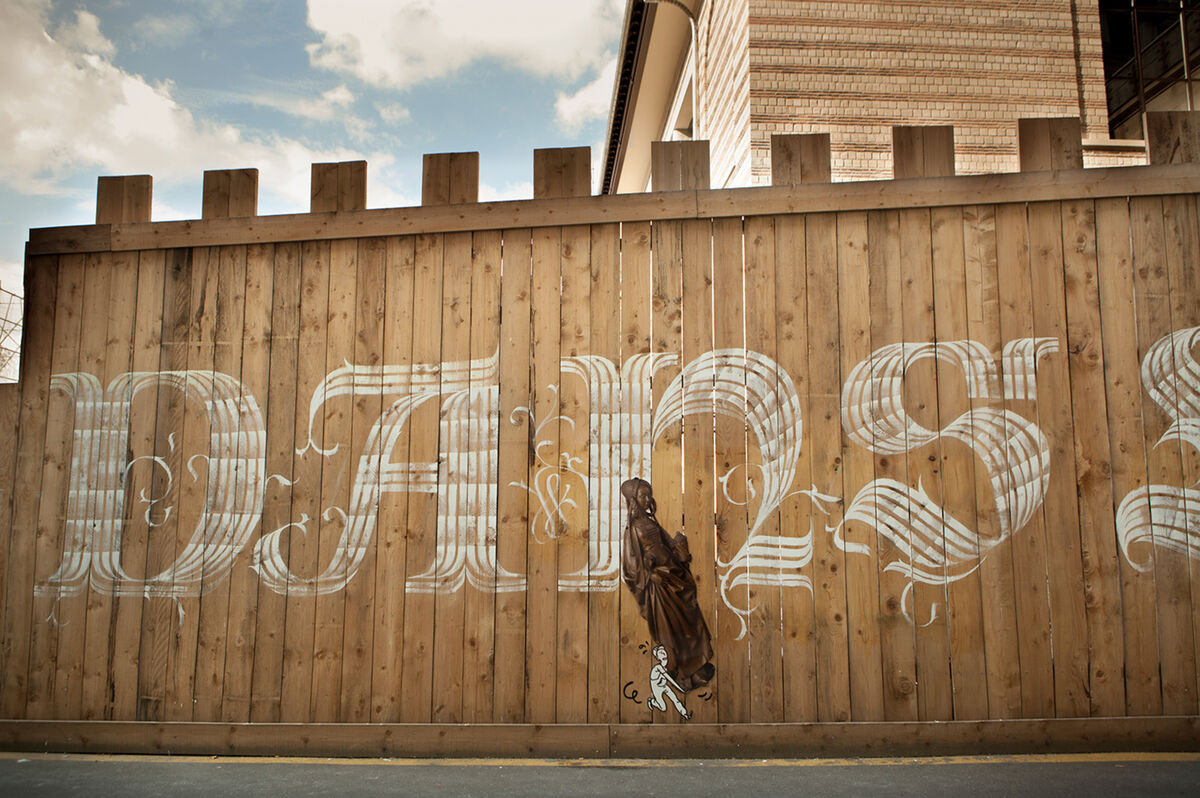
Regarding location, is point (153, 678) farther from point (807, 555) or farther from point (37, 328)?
point (807, 555)

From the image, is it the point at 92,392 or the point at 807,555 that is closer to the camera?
the point at 807,555

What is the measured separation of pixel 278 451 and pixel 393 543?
82 centimetres

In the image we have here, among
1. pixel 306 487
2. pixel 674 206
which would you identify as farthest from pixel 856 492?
pixel 306 487

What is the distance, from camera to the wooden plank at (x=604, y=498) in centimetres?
373

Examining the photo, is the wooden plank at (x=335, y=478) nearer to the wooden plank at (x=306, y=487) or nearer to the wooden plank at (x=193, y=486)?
the wooden plank at (x=306, y=487)

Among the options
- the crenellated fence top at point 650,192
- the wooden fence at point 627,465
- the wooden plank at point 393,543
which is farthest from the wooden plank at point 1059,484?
the wooden plank at point 393,543

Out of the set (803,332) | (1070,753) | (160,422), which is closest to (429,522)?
(160,422)

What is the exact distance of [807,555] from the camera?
12.2 ft

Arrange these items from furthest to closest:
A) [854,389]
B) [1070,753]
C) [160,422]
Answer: [160,422], [854,389], [1070,753]

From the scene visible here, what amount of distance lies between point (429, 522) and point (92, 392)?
210 centimetres

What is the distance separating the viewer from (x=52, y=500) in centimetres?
414

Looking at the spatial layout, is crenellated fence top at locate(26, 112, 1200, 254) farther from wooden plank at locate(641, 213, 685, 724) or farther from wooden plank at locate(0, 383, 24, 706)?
wooden plank at locate(0, 383, 24, 706)

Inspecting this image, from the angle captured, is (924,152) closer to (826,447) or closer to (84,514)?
(826,447)

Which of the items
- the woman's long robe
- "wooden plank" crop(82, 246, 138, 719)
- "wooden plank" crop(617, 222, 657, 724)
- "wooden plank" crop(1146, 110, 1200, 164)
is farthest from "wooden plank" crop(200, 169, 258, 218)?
"wooden plank" crop(1146, 110, 1200, 164)
